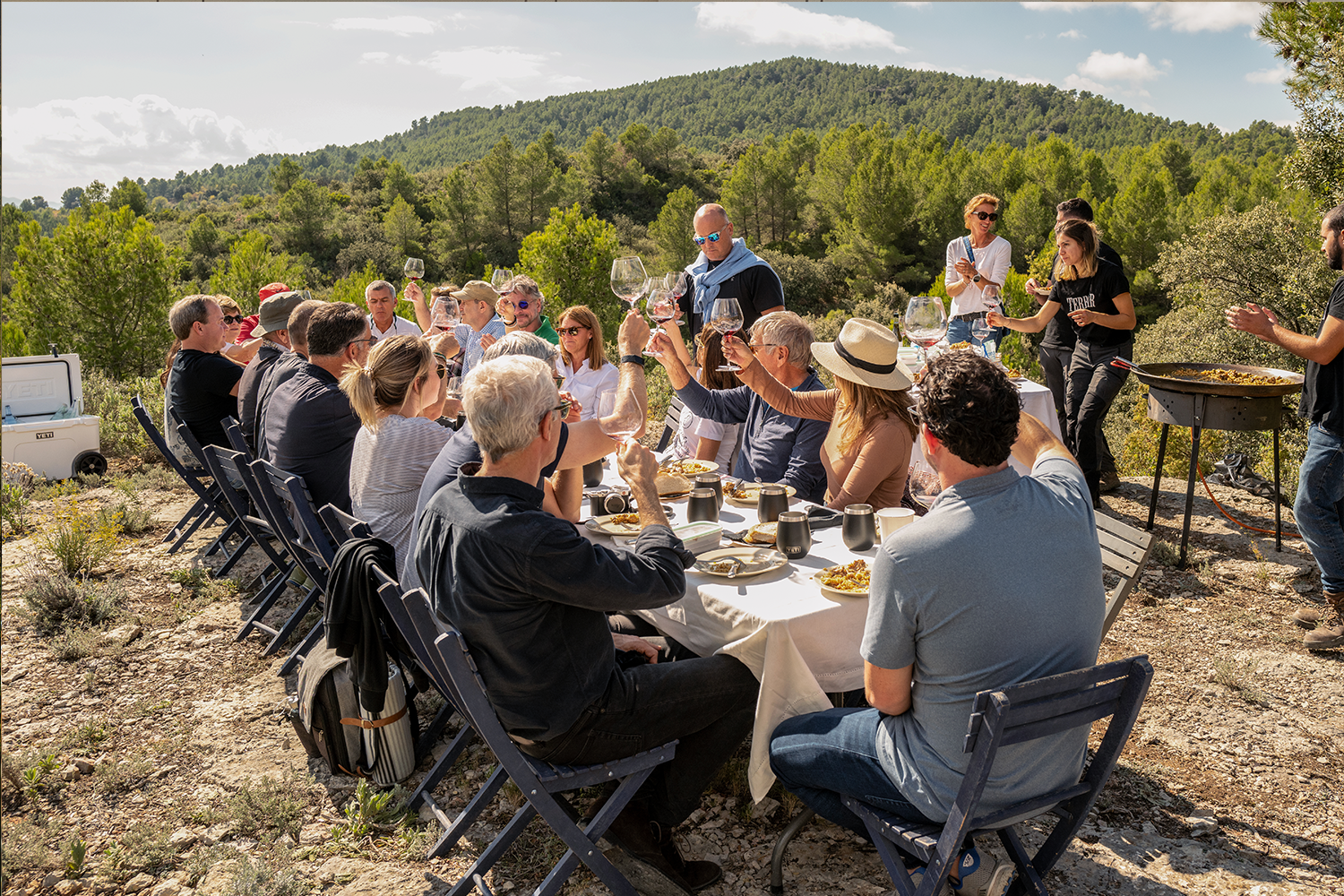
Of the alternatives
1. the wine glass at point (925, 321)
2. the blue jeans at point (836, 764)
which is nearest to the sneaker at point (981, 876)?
the blue jeans at point (836, 764)

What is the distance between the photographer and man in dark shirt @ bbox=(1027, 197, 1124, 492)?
535cm

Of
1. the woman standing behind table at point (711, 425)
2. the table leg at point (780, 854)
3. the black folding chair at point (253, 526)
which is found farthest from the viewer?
the woman standing behind table at point (711, 425)

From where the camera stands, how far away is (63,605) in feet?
14.8

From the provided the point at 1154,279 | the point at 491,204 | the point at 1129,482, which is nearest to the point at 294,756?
the point at 1129,482

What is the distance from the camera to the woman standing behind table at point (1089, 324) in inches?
208

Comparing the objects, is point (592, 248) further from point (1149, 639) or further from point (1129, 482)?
point (1149, 639)

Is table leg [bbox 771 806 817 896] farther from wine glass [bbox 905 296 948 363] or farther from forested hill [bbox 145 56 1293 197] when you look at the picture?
forested hill [bbox 145 56 1293 197]

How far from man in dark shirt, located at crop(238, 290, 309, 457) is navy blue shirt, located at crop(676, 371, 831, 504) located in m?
2.34

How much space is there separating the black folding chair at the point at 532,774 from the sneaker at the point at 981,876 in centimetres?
76

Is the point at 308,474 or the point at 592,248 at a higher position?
the point at 592,248

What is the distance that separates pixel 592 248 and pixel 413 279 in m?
20.8

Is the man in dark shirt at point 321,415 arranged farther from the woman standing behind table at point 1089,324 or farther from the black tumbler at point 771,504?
the woman standing behind table at point 1089,324

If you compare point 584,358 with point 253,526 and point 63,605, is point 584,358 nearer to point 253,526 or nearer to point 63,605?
point 253,526

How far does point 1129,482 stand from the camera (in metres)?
6.39
